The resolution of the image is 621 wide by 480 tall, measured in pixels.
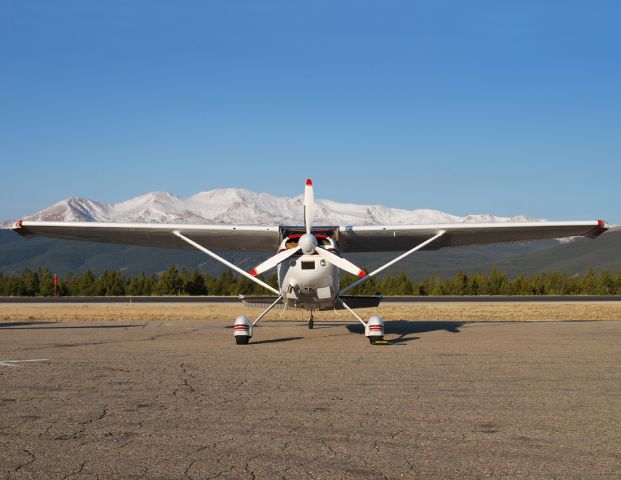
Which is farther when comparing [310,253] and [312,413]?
[310,253]

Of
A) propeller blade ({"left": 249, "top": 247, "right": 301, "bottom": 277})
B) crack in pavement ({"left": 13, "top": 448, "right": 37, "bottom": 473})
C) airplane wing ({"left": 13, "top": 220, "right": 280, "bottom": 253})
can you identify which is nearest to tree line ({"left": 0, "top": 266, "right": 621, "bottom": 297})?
airplane wing ({"left": 13, "top": 220, "right": 280, "bottom": 253})

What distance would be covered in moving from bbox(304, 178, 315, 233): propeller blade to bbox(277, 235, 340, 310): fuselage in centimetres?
42

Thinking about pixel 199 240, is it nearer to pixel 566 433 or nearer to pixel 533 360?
pixel 533 360

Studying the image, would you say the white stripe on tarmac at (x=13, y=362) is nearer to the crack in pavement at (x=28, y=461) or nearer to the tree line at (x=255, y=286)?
the crack in pavement at (x=28, y=461)

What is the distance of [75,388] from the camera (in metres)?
8.87

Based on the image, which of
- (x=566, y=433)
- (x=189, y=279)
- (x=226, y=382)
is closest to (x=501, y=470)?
(x=566, y=433)

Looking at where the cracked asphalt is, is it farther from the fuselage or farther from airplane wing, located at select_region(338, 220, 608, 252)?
airplane wing, located at select_region(338, 220, 608, 252)

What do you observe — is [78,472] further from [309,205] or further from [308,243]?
[309,205]

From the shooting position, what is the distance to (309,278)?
1623 centimetres

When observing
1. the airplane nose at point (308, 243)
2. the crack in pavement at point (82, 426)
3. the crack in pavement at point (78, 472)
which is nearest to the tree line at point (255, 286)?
the airplane nose at point (308, 243)

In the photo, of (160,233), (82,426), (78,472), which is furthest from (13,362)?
(160,233)

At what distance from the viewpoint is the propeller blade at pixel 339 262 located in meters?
15.9

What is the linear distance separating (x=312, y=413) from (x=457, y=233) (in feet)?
44.0

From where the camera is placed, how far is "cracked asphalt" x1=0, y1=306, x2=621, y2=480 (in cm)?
526
